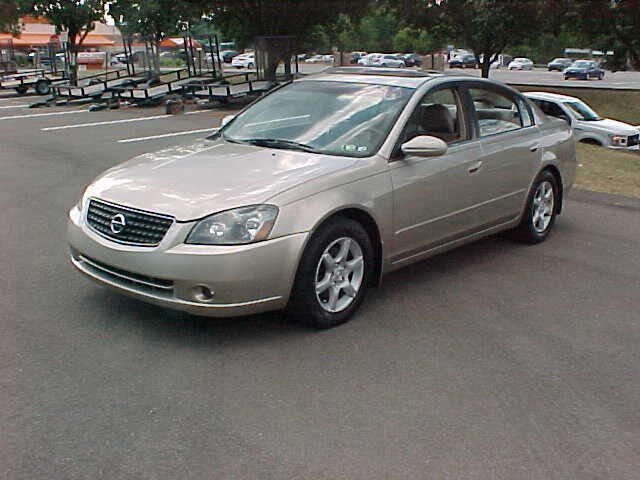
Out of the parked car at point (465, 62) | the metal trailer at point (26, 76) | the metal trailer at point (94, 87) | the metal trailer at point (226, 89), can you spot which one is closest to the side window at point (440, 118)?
the metal trailer at point (226, 89)

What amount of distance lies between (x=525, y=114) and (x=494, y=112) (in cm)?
49

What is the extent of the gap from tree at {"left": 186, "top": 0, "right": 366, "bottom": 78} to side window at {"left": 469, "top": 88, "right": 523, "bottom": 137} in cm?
2202

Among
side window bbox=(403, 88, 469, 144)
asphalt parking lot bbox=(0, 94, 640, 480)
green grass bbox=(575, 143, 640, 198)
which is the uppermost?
side window bbox=(403, 88, 469, 144)

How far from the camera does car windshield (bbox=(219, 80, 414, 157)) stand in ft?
17.4

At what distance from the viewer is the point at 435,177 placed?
5480 millimetres

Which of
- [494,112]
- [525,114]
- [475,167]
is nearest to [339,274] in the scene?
[475,167]

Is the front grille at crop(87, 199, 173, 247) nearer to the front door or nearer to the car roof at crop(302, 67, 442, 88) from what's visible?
the front door

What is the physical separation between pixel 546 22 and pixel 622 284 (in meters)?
24.2

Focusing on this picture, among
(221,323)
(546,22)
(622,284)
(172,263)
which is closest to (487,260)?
(622,284)

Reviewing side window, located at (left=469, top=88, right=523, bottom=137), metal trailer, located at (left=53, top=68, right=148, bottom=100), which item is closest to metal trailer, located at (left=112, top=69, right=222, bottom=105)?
metal trailer, located at (left=53, top=68, right=148, bottom=100)

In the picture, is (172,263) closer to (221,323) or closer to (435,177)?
(221,323)

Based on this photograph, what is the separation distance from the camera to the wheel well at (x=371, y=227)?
487 cm

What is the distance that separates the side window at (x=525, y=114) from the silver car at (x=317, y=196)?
0.06 feet

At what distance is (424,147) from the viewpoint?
5133 mm
